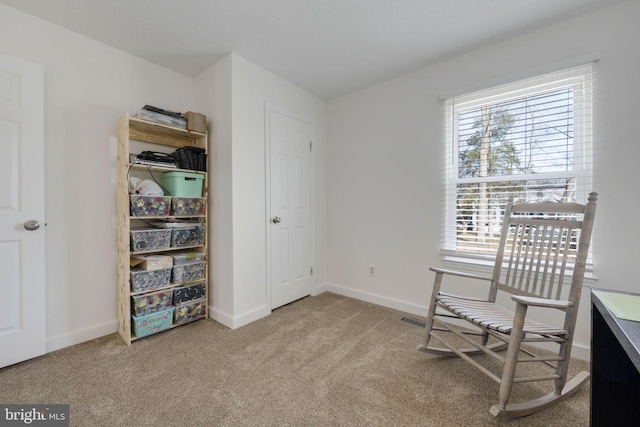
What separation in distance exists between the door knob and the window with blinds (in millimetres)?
3089

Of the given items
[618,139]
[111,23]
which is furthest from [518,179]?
[111,23]

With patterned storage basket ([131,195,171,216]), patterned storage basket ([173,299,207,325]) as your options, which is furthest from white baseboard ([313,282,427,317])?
patterned storage basket ([131,195,171,216])

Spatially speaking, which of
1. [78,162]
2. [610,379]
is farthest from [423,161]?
[78,162]

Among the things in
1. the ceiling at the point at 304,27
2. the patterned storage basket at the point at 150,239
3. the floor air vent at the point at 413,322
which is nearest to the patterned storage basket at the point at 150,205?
the patterned storage basket at the point at 150,239

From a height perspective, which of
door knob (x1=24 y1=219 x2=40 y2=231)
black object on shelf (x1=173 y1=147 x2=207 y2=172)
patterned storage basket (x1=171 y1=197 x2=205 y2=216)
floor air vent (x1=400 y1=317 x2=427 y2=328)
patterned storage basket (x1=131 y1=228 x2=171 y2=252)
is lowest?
floor air vent (x1=400 y1=317 x2=427 y2=328)

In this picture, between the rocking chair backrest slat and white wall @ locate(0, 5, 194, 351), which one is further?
white wall @ locate(0, 5, 194, 351)

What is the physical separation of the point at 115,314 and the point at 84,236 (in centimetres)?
69

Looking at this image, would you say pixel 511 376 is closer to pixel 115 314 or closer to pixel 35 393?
pixel 35 393

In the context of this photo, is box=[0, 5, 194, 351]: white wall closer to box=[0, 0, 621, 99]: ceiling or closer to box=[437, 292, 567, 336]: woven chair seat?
box=[0, 0, 621, 99]: ceiling

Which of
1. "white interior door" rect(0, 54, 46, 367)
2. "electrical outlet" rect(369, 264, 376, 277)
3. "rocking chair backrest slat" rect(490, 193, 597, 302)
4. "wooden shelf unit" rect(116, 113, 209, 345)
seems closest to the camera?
"rocking chair backrest slat" rect(490, 193, 597, 302)

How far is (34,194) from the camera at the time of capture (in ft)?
5.86

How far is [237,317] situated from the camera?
2299 millimetres

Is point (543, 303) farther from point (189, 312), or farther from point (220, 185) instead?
point (189, 312)

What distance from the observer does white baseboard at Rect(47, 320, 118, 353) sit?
1.91m
